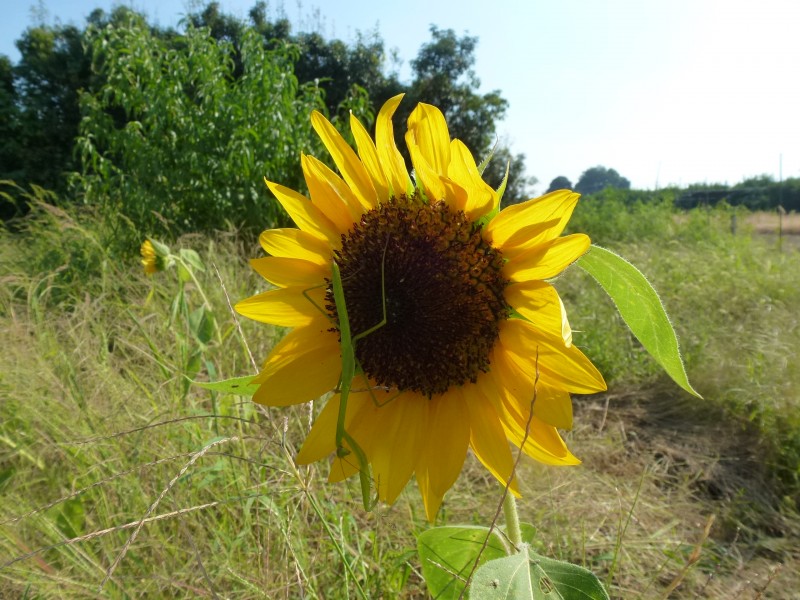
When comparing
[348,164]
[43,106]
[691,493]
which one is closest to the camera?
[348,164]

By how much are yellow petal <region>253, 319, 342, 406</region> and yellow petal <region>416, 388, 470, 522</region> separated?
0.45 feet

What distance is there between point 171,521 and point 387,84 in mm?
→ 11092

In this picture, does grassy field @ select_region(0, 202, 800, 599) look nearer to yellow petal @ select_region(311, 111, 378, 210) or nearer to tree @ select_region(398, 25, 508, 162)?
yellow petal @ select_region(311, 111, 378, 210)

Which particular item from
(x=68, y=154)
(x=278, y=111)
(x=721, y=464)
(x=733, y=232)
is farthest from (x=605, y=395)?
(x=68, y=154)

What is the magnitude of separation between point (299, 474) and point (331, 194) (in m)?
0.38

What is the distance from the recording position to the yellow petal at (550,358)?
0.58 m

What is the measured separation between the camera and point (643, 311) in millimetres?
534

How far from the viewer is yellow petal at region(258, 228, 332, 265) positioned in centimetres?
72

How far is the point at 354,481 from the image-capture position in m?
1.56

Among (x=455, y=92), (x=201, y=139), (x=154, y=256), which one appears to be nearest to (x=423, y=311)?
(x=154, y=256)

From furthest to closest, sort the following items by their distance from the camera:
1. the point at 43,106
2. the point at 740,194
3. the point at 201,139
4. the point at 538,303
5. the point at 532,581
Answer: the point at 740,194 → the point at 43,106 → the point at 201,139 → the point at 538,303 → the point at 532,581

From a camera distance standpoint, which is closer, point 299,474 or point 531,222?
point 531,222

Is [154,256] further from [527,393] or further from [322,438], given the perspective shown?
[527,393]

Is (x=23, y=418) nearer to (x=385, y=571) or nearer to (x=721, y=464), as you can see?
(x=385, y=571)
